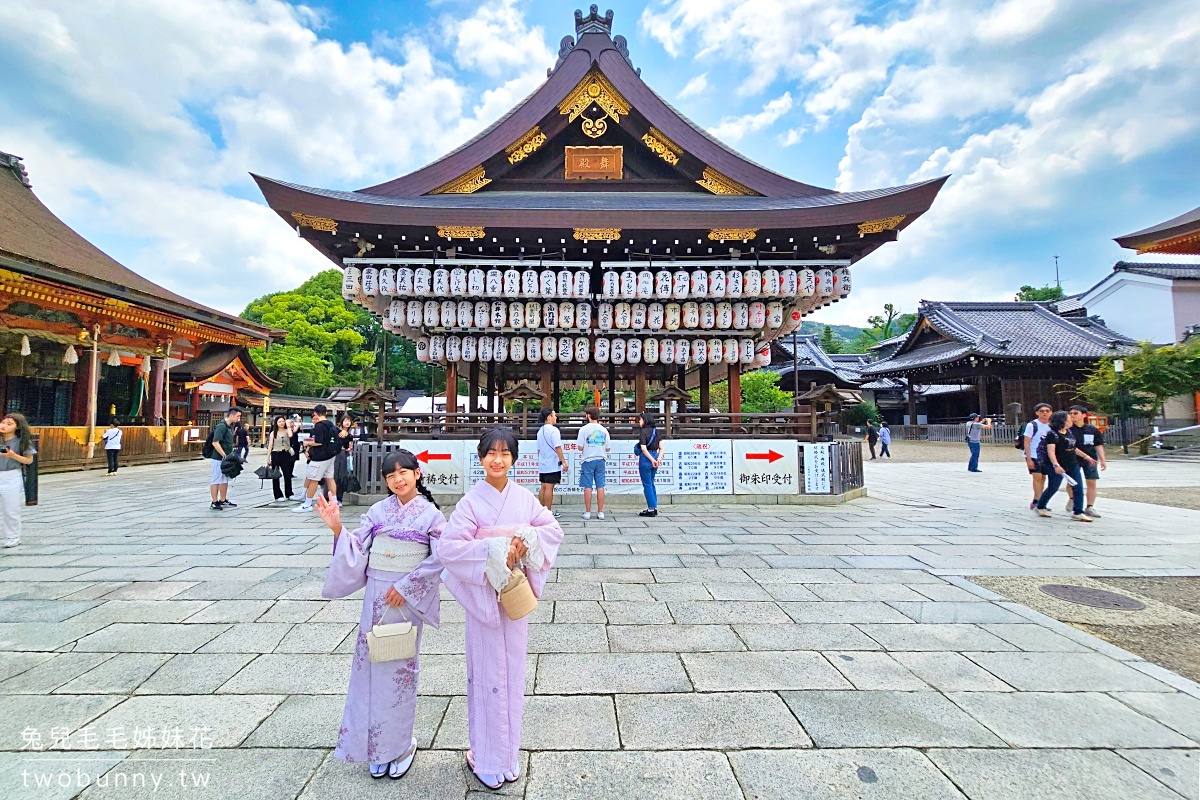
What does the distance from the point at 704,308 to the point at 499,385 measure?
8369 millimetres

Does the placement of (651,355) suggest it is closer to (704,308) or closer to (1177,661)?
(704,308)

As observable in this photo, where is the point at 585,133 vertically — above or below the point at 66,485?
above

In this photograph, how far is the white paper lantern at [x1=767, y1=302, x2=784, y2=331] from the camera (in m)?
11.0

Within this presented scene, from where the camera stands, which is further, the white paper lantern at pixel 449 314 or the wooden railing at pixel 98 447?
the wooden railing at pixel 98 447

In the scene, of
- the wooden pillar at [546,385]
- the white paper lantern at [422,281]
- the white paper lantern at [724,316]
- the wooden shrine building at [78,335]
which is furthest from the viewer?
the wooden shrine building at [78,335]

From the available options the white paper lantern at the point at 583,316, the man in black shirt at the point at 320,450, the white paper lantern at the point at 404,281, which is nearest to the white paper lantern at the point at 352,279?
the white paper lantern at the point at 404,281

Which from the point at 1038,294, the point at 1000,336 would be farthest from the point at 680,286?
the point at 1038,294

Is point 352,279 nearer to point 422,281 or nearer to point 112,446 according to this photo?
point 422,281

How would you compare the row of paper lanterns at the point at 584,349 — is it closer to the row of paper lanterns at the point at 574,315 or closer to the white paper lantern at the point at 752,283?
the row of paper lanterns at the point at 574,315

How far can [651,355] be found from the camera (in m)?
11.1

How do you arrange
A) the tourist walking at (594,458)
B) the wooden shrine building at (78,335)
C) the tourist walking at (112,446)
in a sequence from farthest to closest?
the tourist walking at (112,446) → the wooden shrine building at (78,335) → the tourist walking at (594,458)

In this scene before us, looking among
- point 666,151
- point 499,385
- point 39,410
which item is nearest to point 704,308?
point 666,151

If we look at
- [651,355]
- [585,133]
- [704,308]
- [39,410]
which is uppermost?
[585,133]

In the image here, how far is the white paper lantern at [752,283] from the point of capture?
33.7 ft
